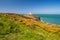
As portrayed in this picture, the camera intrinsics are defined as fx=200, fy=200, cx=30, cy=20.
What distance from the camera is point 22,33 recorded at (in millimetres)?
13273

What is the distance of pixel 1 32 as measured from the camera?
12.6 meters

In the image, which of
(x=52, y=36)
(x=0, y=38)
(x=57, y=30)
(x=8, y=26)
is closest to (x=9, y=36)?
(x=0, y=38)

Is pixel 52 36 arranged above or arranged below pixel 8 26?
below

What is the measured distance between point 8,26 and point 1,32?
3.03 ft

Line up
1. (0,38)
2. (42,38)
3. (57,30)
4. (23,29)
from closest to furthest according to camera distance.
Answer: (0,38)
(42,38)
(23,29)
(57,30)

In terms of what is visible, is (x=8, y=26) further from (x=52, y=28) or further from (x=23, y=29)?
(x=52, y=28)

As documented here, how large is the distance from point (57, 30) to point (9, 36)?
15.4 ft

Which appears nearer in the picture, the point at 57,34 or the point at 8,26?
the point at 8,26

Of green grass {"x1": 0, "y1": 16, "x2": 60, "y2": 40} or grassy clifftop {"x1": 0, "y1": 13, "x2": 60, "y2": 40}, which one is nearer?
green grass {"x1": 0, "y1": 16, "x2": 60, "y2": 40}

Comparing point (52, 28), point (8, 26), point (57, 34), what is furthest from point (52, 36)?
point (8, 26)

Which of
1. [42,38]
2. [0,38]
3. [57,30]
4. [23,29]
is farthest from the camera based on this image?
[57,30]

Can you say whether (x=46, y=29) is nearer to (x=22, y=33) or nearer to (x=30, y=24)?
(x=30, y=24)

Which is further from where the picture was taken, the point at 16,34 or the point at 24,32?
the point at 24,32

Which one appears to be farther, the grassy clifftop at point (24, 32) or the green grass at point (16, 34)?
the grassy clifftop at point (24, 32)
